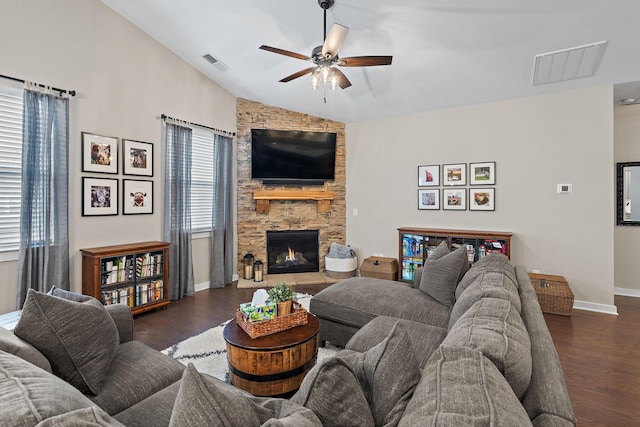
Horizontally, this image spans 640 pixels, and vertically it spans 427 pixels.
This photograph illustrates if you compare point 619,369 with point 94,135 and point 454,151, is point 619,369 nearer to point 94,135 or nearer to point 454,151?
point 454,151

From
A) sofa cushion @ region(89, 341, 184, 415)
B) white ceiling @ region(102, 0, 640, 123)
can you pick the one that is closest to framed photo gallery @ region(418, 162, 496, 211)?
white ceiling @ region(102, 0, 640, 123)

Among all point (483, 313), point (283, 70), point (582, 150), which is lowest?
point (483, 313)

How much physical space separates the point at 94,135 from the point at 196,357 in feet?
9.20

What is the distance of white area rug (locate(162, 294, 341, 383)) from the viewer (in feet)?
8.17

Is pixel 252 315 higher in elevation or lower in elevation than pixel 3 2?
lower

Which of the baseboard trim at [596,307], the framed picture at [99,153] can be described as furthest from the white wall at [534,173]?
the framed picture at [99,153]

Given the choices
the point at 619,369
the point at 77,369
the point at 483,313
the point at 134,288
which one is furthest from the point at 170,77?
the point at 619,369

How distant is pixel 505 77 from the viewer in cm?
383

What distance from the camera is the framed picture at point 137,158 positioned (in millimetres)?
3861

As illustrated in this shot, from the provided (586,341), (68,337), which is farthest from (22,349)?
(586,341)

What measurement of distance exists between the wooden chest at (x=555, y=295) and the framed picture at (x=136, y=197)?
16.7 feet

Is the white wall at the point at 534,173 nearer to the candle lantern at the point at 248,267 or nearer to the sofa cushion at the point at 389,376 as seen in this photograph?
the candle lantern at the point at 248,267

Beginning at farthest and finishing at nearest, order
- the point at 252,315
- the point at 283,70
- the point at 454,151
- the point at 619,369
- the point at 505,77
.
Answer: the point at 454,151, the point at 283,70, the point at 505,77, the point at 619,369, the point at 252,315

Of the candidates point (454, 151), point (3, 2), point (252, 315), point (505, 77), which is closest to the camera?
point (252, 315)
